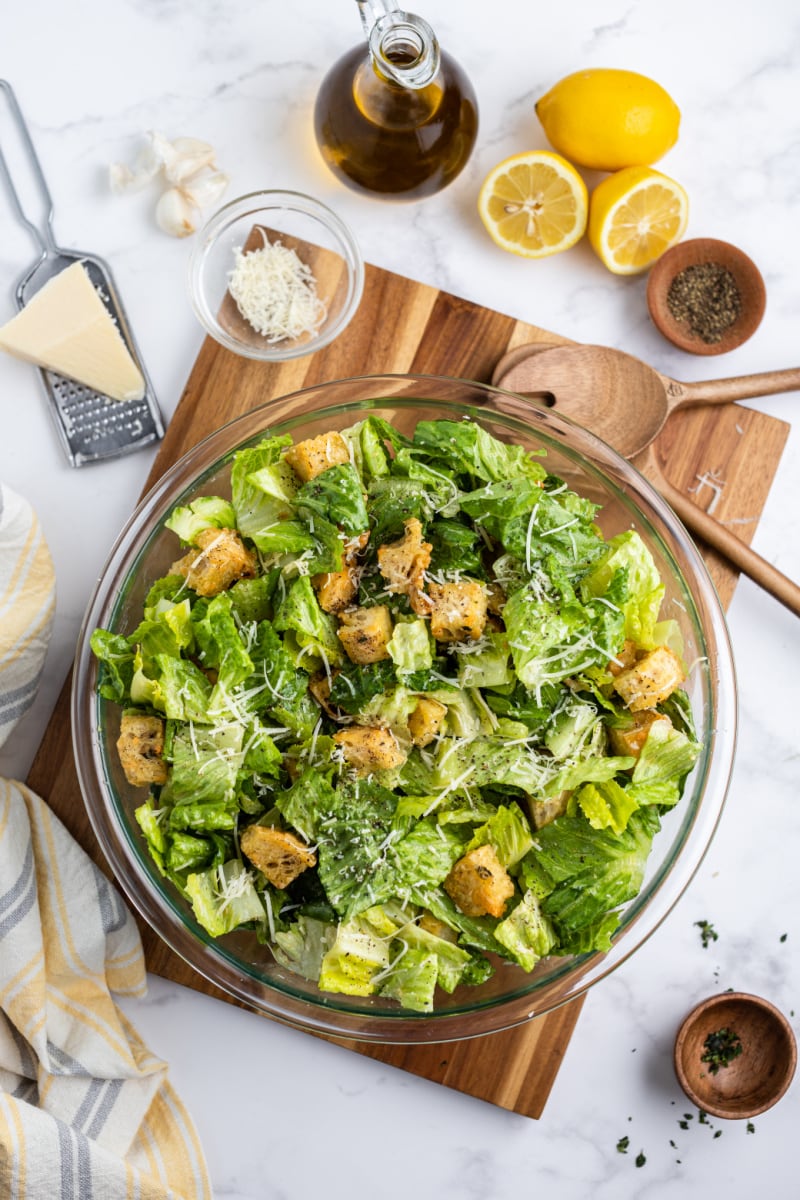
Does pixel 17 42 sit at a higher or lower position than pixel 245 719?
higher

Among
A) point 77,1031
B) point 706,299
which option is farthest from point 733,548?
point 77,1031

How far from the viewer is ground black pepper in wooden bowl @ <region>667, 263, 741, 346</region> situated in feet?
9.19

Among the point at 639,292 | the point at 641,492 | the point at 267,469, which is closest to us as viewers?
the point at 267,469

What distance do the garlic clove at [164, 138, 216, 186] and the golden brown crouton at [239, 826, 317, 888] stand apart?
1.86 metres

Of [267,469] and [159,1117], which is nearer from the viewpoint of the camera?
[267,469]

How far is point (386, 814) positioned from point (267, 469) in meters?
0.79

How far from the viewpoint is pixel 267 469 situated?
219cm

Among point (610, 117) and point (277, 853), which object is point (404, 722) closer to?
point (277, 853)

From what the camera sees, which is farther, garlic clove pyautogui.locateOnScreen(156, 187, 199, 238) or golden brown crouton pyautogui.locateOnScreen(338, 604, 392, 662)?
garlic clove pyautogui.locateOnScreen(156, 187, 199, 238)

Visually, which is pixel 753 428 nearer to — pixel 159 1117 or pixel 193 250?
pixel 193 250

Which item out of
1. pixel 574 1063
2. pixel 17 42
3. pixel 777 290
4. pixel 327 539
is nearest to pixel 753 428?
pixel 777 290

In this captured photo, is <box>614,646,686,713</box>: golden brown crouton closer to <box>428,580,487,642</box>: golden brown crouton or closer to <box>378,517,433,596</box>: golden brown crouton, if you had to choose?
<box>428,580,487,642</box>: golden brown crouton

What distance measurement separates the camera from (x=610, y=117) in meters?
2.68

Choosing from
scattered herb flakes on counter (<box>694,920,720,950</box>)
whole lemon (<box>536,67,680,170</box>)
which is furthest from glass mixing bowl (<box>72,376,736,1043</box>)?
whole lemon (<box>536,67,680,170</box>)
